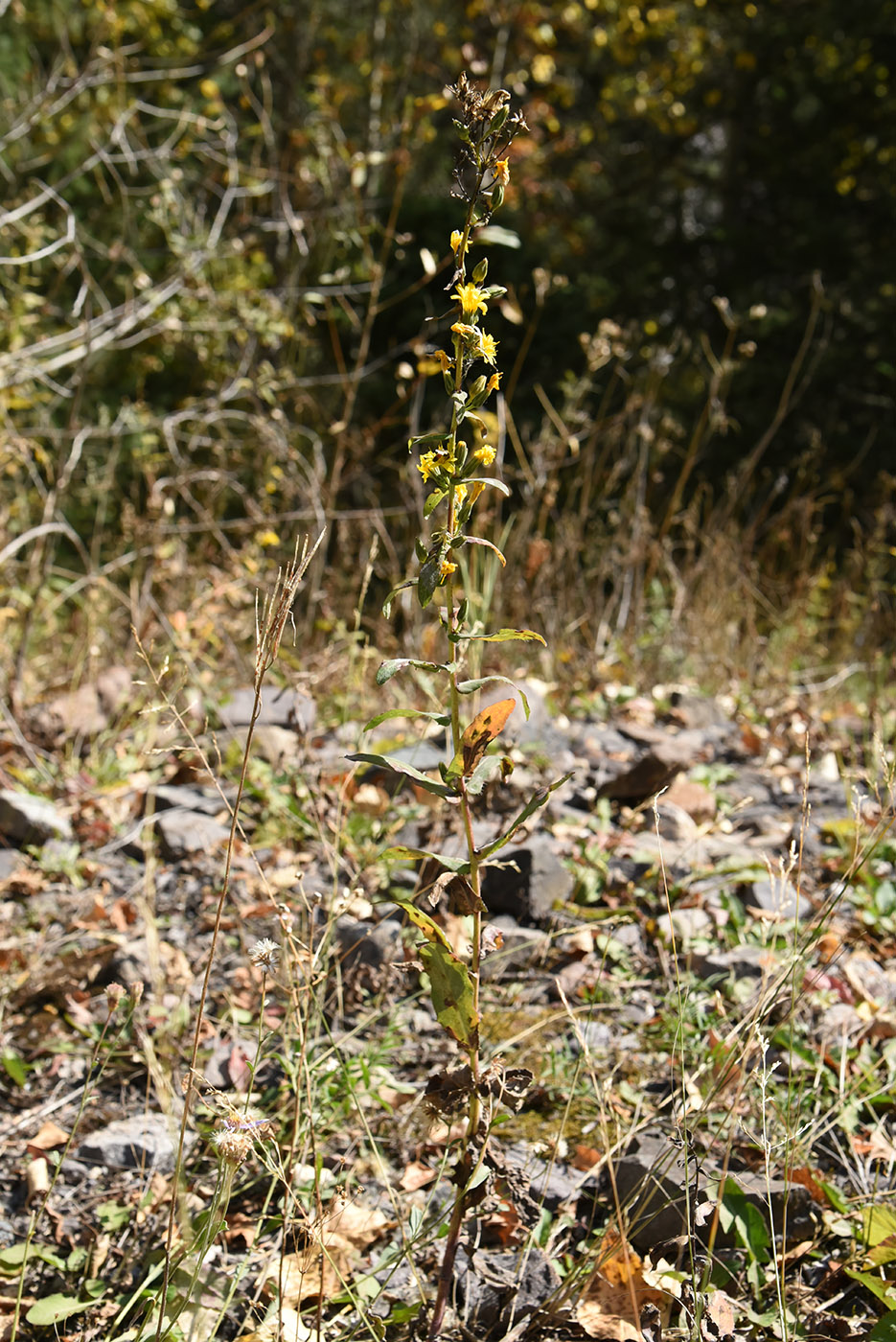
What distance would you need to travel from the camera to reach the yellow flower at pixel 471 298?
1.00 m

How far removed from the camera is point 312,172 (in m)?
4.25

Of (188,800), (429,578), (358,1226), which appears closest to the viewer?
(429,578)

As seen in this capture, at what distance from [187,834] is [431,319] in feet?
4.87

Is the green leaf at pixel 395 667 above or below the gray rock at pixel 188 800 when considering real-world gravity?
above

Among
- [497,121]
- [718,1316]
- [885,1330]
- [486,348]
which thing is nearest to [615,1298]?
[718,1316]

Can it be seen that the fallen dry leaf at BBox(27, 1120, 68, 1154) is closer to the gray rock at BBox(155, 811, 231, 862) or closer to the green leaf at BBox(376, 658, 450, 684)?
the gray rock at BBox(155, 811, 231, 862)

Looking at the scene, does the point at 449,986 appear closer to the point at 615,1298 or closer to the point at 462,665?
the point at 462,665

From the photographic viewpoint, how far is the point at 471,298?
1009 mm

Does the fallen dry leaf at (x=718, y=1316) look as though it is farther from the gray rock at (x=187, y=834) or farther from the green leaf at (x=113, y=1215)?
the gray rock at (x=187, y=834)

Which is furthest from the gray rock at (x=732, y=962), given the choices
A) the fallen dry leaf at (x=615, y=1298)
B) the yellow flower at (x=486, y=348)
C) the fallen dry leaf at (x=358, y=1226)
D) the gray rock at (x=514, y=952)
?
the yellow flower at (x=486, y=348)

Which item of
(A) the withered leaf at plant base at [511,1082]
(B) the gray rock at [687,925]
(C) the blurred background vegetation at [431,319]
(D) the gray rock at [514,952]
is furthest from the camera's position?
(C) the blurred background vegetation at [431,319]

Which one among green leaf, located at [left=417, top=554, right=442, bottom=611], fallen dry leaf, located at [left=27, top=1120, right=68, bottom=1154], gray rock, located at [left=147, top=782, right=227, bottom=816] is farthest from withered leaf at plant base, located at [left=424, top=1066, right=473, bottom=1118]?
gray rock, located at [left=147, top=782, right=227, bottom=816]

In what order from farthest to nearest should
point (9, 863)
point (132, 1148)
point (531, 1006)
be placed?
1. point (9, 863)
2. point (531, 1006)
3. point (132, 1148)

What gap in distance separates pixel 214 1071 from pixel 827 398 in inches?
295
